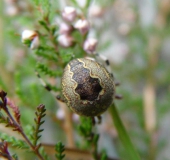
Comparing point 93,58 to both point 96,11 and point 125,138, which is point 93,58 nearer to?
point 125,138

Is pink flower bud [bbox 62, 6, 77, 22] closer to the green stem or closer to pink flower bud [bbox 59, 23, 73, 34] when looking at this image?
pink flower bud [bbox 59, 23, 73, 34]

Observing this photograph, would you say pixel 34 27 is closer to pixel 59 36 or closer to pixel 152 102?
pixel 59 36

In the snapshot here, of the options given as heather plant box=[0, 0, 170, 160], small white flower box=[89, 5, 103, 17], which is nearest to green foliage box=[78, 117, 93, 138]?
heather plant box=[0, 0, 170, 160]

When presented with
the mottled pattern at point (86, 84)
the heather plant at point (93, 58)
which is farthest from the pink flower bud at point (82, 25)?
the mottled pattern at point (86, 84)

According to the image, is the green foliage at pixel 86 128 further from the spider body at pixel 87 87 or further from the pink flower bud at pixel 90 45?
the pink flower bud at pixel 90 45

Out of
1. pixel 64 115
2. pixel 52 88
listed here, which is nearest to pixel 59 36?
pixel 52 88

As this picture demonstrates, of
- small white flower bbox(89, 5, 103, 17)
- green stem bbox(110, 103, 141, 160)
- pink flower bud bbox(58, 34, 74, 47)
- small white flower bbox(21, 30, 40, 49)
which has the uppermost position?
small white flower bbox(89, 5, 103, 17)
